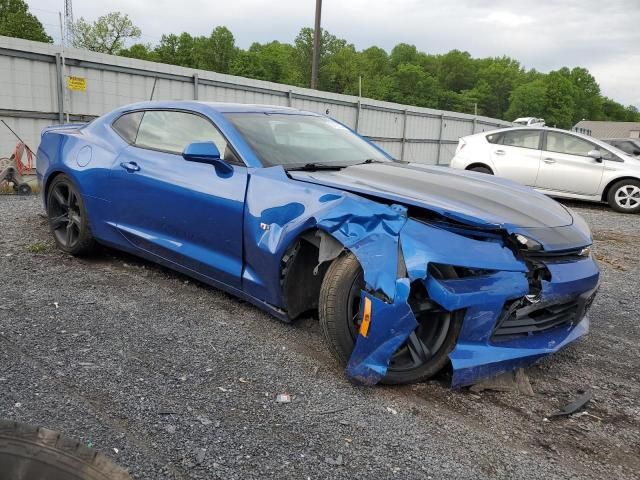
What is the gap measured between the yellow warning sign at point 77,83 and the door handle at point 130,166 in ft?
24.4

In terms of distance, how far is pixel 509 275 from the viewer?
251cm

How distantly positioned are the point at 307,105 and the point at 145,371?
14.0 m

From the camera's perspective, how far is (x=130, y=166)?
3.96m

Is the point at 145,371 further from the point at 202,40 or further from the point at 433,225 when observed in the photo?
the point at 202,40

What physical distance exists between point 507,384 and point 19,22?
2658 inches

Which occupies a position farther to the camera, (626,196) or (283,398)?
(626,196)

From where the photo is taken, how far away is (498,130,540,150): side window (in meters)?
10.3

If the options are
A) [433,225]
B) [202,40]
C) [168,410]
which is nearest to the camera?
[168,410]

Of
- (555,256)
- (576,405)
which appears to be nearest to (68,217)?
(555,256)

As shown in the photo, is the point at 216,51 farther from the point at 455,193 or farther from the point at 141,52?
the point at 455,193

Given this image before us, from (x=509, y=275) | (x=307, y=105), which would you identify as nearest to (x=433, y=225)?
(x=509, y=275)

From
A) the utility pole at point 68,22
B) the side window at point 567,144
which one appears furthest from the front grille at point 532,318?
the utility pole at point 68,22

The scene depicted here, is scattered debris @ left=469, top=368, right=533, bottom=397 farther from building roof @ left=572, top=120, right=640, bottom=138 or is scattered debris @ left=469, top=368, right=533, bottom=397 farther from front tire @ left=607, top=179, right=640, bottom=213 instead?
building roof @ left=572, top=120, right=640, bottom=138

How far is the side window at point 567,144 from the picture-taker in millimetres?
9961
